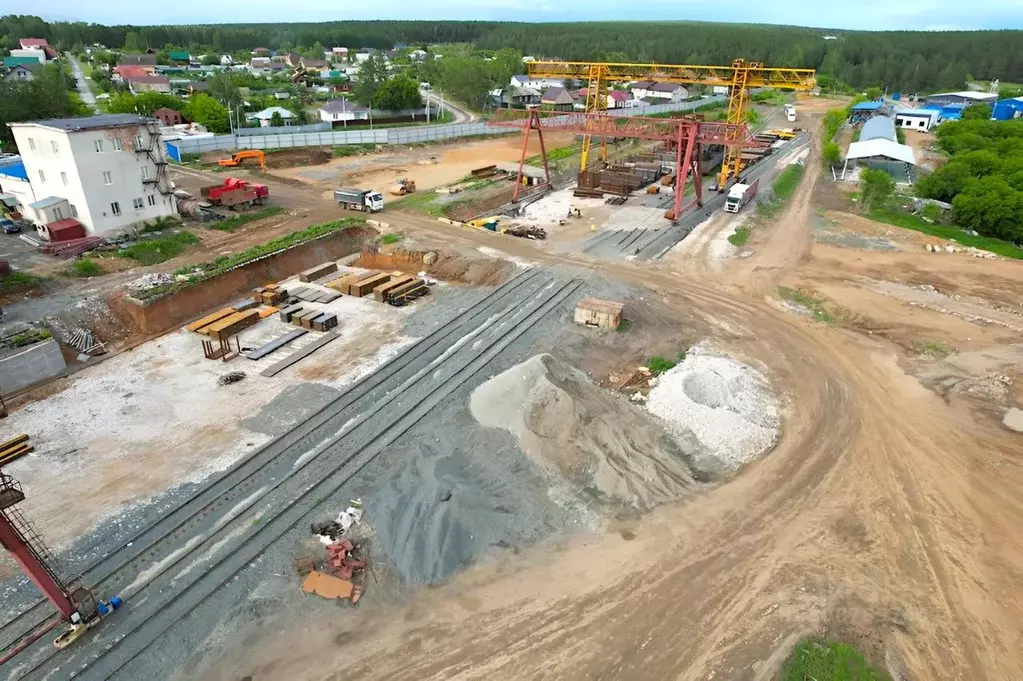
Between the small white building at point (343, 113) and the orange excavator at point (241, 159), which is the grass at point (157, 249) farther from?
the small white building at point (343, 113)

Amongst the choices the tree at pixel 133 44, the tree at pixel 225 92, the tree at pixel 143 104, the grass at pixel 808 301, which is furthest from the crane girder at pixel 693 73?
the tree at pixel 133 44

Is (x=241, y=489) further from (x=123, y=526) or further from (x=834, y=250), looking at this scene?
(x=834, y=250)

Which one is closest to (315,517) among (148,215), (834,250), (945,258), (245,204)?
(148,215)

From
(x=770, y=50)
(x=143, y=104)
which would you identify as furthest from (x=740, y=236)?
(x=770, y=50)

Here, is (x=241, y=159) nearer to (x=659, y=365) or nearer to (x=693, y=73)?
(x=693, y=73)

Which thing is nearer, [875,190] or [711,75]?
[875,190]

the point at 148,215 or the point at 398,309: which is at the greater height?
the point at 148,215

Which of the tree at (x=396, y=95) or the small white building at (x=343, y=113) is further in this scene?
the tree at (x=396, y=95)
